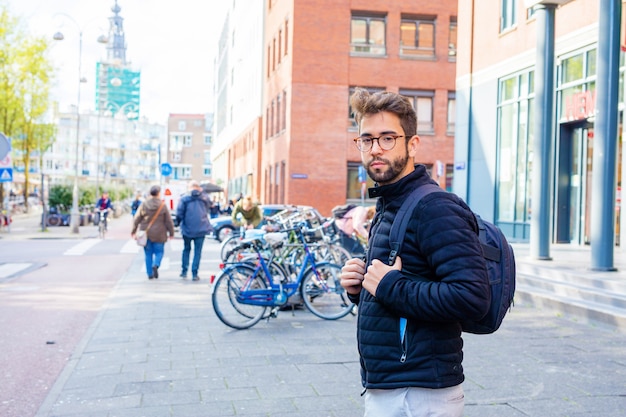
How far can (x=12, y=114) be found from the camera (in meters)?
38.8

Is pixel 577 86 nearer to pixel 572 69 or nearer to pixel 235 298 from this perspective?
pixel 572 69

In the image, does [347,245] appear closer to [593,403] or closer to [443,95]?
[593,403]

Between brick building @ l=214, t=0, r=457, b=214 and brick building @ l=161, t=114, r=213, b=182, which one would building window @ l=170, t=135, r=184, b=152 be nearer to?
brick building @ l=161, t=114, r=213, b=182

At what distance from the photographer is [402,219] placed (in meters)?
2.63

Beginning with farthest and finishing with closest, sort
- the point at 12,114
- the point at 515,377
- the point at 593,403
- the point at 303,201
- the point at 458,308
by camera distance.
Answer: the point at 12,114
the point at 303,201
the point at 515,377
the point at 593,403
the point at 458,308

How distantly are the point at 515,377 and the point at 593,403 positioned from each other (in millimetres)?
912

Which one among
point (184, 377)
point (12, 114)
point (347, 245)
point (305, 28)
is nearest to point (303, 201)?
point (305, 28)

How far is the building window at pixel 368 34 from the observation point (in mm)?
36969

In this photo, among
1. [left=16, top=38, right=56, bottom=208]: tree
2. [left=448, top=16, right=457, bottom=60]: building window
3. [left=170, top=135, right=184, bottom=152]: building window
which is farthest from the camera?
[left=170, top=135, right=184, bottom=152]: building window

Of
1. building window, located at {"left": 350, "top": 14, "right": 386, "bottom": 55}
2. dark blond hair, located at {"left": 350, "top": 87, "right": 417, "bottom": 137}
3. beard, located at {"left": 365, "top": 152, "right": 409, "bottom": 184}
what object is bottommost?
beard, located at {"left": 365, "top": 152, "right": 409, "bottom": 184}

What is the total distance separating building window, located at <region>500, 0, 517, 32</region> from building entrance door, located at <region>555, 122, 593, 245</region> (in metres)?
4.13

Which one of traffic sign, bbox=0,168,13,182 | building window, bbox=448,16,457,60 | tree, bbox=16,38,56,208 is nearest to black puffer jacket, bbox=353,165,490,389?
traffic sign, bbox=0,168,13,182

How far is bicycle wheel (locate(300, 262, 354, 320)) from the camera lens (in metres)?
9.54

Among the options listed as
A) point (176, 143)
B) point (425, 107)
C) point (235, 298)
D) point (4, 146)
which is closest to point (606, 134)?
point (235, 298)
